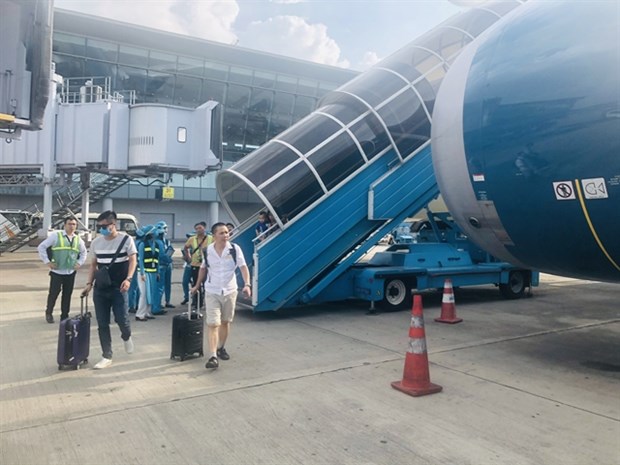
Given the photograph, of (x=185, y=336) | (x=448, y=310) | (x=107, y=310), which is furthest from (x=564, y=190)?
(x=107, y=310)

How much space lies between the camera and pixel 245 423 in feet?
14.1

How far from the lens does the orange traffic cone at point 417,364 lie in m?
5.06

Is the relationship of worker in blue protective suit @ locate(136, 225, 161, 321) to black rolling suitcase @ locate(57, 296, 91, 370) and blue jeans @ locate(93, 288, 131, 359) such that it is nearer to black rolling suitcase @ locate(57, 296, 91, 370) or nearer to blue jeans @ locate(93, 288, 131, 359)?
blue jeans @ locate(93, 288, 131, 359)

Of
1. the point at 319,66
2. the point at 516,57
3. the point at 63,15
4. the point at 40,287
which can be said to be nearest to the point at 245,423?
the point at 516,57

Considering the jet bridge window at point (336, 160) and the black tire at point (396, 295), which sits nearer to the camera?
the jet bridge window at point (336, 160)

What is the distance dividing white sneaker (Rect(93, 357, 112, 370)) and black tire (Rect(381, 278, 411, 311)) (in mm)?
5167

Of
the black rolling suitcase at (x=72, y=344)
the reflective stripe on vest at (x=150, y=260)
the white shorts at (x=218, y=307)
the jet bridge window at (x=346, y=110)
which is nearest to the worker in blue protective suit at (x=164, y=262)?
the reflective stripe on vest at (x=150, y=260)

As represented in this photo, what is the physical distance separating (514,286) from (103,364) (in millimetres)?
8997

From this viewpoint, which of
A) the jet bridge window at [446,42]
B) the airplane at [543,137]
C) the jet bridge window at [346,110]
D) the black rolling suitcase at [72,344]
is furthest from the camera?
the jet bridge window at [446,42]

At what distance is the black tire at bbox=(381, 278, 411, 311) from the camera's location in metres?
9.61

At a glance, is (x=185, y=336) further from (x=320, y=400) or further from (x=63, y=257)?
(x=63, y=257)

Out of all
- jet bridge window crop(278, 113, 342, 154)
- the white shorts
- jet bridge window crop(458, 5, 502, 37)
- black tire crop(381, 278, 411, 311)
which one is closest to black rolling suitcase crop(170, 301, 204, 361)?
the white shorts

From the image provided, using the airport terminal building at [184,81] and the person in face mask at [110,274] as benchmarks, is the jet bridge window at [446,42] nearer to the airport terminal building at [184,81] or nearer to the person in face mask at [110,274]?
the person in face mask at [110,274]

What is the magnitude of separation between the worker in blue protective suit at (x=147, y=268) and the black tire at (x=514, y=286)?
24.5ft
